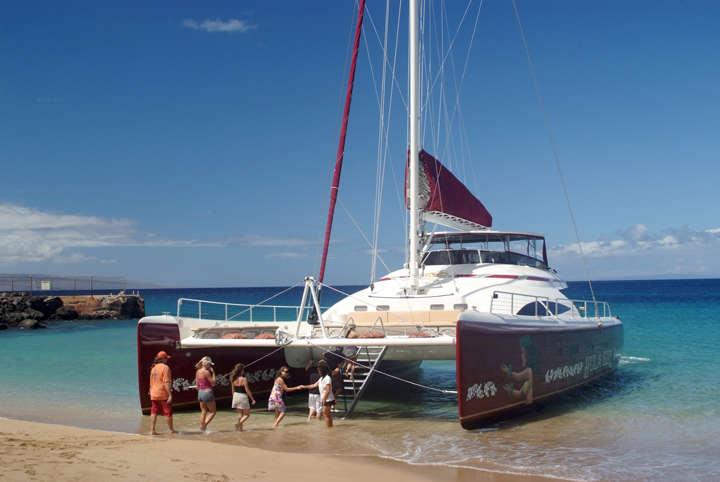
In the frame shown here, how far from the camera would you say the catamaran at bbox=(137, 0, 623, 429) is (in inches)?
342

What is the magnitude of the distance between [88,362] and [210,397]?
457 inches

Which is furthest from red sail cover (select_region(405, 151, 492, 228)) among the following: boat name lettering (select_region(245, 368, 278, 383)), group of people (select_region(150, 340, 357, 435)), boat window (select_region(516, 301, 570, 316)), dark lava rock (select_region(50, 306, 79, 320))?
dark lava rock (select_region(50, 306, 79, 320))

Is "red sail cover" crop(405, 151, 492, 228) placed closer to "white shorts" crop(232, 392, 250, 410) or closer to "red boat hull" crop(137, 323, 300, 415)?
"red boat hull" crop(137, 323, 300, 415)

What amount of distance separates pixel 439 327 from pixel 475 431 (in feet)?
5.97

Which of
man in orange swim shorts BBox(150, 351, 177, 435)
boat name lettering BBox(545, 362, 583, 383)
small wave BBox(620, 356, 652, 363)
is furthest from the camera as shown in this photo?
small wave BBox(620, 356, 652, 363)

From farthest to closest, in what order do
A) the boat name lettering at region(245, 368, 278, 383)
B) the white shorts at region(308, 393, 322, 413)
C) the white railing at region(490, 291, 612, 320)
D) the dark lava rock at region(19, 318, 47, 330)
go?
the dark lava rock at region(19, 318, 47, 330) → the boat name lettering at region(245, 368, 278, 383) → the white railing at region(490, 291, 612, 320) → the white shorts at region(308, 393, 322, 413)

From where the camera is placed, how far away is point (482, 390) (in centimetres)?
845

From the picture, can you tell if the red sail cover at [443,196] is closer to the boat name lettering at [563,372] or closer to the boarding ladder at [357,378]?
the boarding ladder at [357,378]

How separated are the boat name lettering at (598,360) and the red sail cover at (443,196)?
3888 mm

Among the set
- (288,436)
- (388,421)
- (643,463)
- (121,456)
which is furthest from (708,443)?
(121,456)

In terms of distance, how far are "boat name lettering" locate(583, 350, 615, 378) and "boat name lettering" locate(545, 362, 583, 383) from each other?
1.85 ft

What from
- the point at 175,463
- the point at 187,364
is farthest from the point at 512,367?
the point at 187,364

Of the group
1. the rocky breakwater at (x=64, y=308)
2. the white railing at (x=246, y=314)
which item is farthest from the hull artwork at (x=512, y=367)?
the rocky breakwater at (x=64, y=308)

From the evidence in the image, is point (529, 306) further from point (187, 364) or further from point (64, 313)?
point (64, 313)
